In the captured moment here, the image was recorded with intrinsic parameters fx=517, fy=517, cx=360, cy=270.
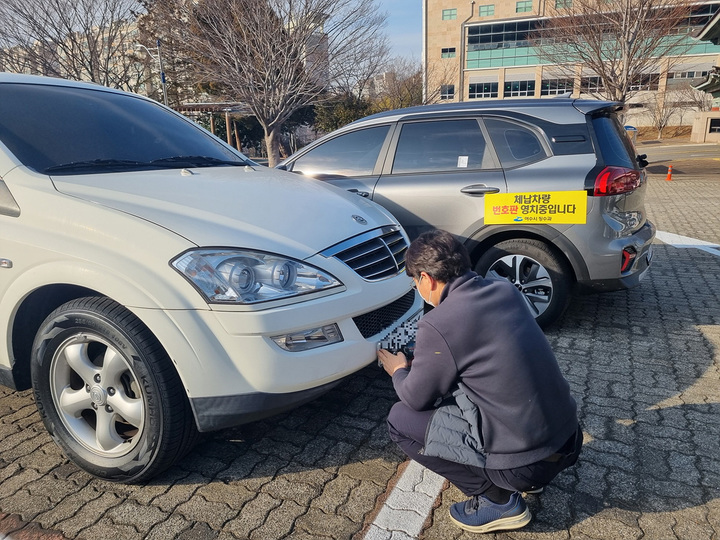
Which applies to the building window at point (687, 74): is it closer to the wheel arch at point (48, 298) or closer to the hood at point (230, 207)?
the hood at point (230, 207)

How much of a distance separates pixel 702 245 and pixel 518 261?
4649mm

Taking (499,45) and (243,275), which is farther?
(499,45)

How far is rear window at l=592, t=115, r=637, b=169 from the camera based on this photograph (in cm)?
Answer: 384

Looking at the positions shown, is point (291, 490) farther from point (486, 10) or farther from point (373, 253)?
point (486, 10)

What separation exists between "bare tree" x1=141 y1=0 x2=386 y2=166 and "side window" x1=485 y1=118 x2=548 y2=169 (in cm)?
1014

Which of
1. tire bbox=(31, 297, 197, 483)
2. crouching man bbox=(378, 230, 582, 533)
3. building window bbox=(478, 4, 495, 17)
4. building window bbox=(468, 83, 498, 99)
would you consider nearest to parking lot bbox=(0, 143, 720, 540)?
tire bbox=(31, 297, 197, 483)

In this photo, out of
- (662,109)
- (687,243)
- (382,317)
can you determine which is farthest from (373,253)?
(662,109)

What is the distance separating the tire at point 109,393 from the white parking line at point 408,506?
93 centimetres

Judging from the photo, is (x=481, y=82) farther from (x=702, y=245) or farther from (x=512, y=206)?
(x=512, y=206)

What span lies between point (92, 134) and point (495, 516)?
291 centimetres

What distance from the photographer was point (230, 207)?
2.51 meters

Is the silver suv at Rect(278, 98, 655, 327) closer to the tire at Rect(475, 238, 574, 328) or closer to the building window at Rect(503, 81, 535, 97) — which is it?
the tire at Rect(475, 238, 574, 328)

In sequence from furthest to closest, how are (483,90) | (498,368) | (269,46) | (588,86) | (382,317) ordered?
1. (483,90)
2. (588,86)
3. (269,46)
4. (382,317)
5. (498,368)

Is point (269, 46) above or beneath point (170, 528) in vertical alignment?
above
